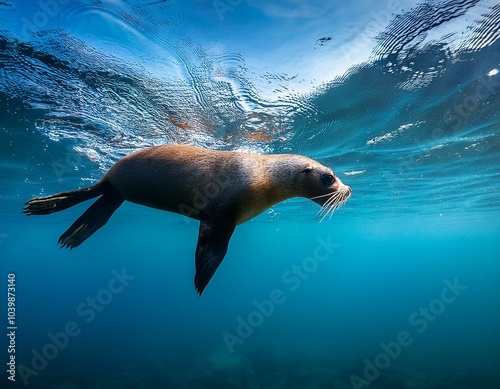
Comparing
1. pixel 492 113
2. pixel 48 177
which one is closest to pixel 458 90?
pixel 492 113

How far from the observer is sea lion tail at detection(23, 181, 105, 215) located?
340cm

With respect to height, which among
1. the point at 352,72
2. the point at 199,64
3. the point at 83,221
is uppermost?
the point at 352,72

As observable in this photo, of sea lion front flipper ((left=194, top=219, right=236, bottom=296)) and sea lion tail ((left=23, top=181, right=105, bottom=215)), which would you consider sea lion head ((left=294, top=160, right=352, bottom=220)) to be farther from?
sea lion tail ((left=23, top=181, right=105, bottom=215))

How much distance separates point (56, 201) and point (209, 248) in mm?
2027

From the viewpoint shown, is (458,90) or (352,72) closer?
(352,72)

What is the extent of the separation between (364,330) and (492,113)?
18694 mm

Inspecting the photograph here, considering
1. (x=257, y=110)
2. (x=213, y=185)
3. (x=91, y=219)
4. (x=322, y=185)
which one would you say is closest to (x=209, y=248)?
(x=213, y=185)

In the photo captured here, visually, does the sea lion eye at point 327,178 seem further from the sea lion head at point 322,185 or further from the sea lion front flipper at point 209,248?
the sea lion front flipper at point 209,248

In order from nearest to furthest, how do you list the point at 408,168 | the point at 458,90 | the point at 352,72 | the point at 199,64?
the point at 199,64 < the point at 352,72 < the point at 458,90 < the point at 408,168

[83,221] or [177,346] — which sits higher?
[83,221]

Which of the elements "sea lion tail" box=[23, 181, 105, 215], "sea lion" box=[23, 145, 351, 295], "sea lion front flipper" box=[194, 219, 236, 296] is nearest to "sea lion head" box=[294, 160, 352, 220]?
"sea lion" box=[23, 145, 351, 295]

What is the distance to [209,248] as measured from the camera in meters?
2.63

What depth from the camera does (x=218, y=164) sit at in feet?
10.7

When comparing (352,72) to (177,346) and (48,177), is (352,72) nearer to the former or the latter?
(48,177)
